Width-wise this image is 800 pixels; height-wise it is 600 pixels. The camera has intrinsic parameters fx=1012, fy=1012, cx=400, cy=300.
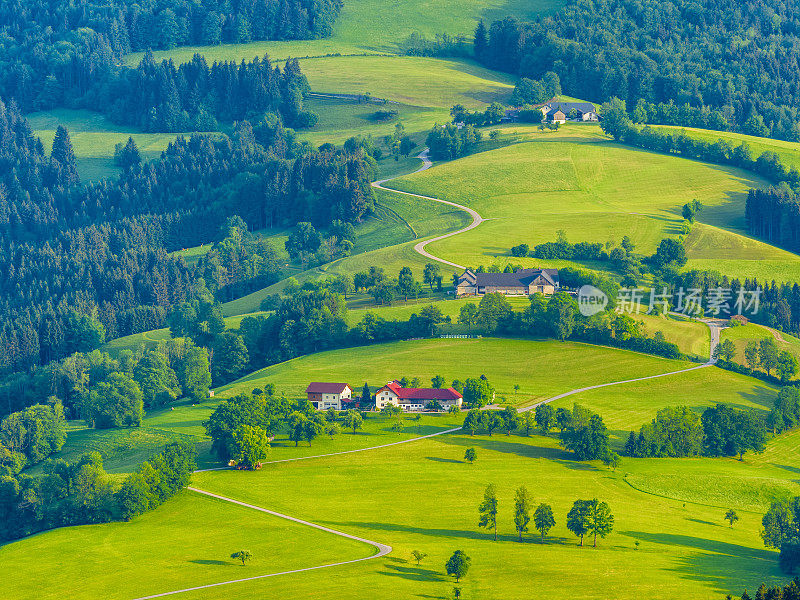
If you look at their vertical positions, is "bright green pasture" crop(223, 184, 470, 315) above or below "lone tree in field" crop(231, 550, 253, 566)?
above

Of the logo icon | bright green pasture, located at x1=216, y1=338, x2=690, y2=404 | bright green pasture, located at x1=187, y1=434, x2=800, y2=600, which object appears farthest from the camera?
the logo icon

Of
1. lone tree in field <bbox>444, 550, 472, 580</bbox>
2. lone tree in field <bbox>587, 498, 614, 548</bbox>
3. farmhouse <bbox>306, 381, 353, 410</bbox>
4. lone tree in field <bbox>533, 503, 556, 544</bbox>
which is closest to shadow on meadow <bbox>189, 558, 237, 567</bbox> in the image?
lone tree in field <bbox>444, 550, 472, 580</bbox>

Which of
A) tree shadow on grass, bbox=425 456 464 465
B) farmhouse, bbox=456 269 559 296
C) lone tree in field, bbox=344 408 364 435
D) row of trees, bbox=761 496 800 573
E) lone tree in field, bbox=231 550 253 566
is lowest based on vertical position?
lone tree in field, bbox=344 408 364 435

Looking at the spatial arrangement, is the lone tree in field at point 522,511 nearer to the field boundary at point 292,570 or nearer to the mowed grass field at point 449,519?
the mowed grass field at point 449,519

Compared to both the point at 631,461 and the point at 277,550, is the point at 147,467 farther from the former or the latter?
the point at 631,461

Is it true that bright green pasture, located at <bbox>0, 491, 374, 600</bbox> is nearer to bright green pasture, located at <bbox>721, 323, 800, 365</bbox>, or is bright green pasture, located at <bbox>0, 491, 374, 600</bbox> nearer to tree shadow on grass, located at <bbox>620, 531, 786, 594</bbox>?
tree shadow on grass, located at <bbox>620, 531, 786, 594</bbox>

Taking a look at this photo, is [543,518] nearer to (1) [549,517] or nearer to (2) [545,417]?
(1) [549,517]

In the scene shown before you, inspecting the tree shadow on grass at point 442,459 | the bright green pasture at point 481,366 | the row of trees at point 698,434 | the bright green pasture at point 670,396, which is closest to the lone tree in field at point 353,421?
the bright green pasture at point 481,366
